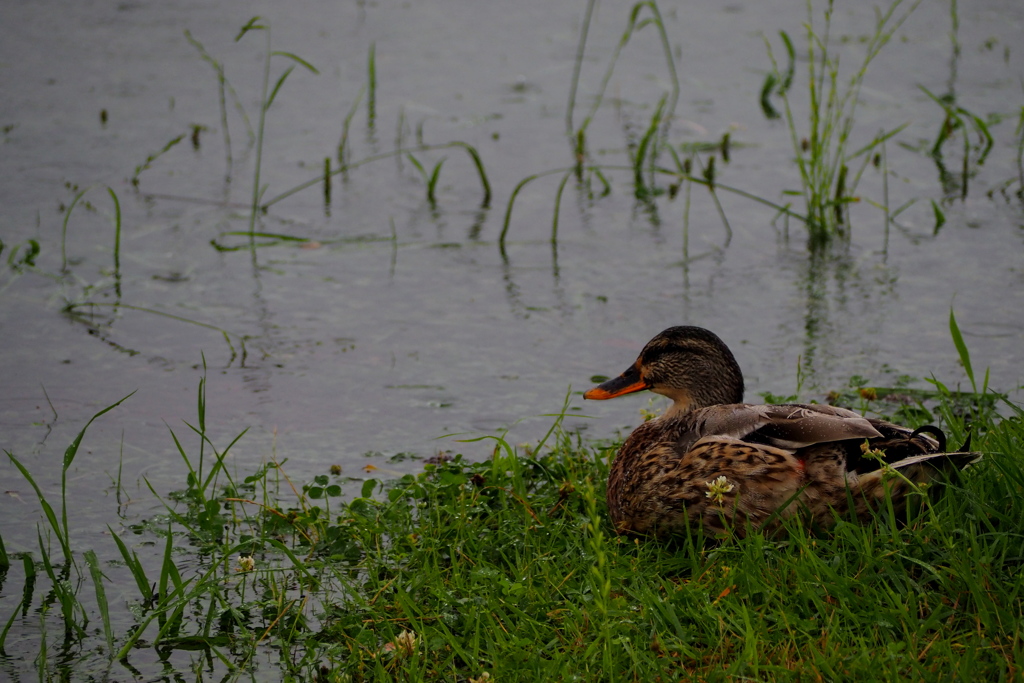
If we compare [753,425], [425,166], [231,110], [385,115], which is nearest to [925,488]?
[753,425]

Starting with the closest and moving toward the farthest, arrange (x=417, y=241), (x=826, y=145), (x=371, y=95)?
(x=417, y=241) < (x=826, y=145) < (x=371, y=95)

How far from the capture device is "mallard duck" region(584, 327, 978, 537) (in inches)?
123

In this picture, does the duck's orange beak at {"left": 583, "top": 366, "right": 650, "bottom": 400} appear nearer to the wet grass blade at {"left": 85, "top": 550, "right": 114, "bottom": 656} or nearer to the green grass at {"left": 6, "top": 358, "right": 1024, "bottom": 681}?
the green grass at {"left": 6, "top": 358, "right": 1024, "bottom": 681}

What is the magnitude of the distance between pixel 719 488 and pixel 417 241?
348cm

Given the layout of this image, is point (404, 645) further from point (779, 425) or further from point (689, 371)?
point (689, 371)

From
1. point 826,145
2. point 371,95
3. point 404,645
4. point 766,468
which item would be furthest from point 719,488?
point 371,95

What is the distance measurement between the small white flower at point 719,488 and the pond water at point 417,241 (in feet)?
4.52

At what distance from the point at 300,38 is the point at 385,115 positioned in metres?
1.67

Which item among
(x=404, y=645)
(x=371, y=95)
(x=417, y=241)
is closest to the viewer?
(x=404, y=645)

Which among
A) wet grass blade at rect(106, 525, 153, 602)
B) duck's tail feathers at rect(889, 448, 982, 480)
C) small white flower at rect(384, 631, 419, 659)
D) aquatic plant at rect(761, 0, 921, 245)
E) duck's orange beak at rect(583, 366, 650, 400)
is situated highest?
aquatic plant at rect(761, 0, 921, 245)

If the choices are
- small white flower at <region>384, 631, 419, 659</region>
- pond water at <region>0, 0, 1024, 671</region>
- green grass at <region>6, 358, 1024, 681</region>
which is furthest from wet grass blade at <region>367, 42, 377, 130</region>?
small white flower at <region>384, 631, 419, 659</region>

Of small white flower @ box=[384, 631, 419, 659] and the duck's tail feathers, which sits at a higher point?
the duck's tail feathers

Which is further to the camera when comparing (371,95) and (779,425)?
(371,95)

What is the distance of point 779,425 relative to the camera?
3.25 meters
